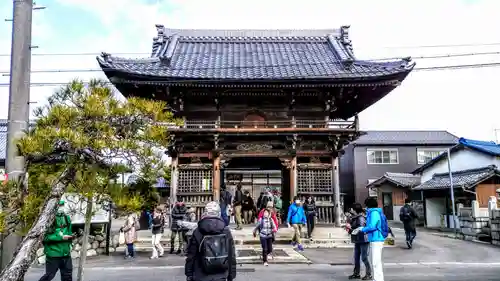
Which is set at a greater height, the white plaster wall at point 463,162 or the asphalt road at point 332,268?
the white plaster wall at point 463,162

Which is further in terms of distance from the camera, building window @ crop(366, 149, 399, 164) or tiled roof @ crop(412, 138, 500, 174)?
building window @ crop(366, 149, 399, 164)

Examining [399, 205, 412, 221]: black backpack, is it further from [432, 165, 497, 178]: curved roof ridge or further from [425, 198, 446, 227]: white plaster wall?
[425, 198, 446, 227]: white plaster wall

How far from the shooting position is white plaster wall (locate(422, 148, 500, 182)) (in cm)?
2425

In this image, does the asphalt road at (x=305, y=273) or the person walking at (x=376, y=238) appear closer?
the person walking at (x=376, y=238)

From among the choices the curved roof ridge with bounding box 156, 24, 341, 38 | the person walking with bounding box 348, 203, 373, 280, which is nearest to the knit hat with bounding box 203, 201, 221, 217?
the person walking with bounding box 348, 203, 373, 280

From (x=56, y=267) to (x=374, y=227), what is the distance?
6127 millimetres

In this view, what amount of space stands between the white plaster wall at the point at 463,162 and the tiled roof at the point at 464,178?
696 millimetres

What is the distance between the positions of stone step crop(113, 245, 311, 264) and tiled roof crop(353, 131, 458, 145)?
24.5 metres

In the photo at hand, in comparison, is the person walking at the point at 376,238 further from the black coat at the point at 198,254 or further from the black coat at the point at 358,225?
the black coat at the point at 198,254

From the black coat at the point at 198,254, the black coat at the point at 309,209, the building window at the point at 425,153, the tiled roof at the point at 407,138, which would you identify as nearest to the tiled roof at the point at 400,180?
the tiled roof at the point at 407,138

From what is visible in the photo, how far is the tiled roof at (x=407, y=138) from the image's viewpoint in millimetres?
36781

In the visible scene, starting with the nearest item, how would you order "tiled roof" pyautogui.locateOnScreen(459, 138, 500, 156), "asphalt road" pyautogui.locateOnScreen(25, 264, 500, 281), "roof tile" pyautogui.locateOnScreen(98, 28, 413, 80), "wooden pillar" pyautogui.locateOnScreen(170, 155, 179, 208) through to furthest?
"asphalt road" pyautogui.locateOnScreen(25, 264, 500, 281) → "roof tile" pyautogui.locateOnScreen(98, 28, 413, 80) → "wooden pillar" pyautogui.locateOnScreen(170, 155, 179, 208) → "tiled roof" pyautogui.locateOnScreen(459, 138, 500, 156)

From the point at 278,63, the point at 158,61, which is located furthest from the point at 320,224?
the point at 158,61

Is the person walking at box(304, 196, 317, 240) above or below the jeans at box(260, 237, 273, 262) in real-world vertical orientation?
above
